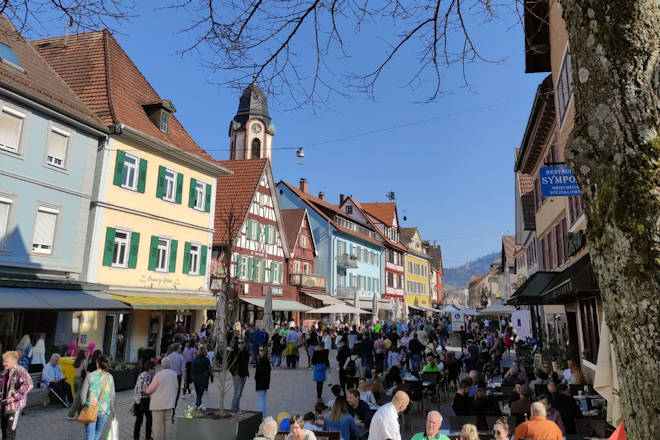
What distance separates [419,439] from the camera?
5.66 m

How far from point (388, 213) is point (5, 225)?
5270 cm

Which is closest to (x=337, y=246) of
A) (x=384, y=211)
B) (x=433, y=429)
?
(x=384, y=211)

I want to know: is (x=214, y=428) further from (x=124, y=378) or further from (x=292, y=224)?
(x=292, y=224)

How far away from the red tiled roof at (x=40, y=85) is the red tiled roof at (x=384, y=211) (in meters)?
46.4


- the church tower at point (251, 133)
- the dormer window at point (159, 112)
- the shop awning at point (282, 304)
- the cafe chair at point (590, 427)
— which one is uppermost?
the church tower at point (251, 133)

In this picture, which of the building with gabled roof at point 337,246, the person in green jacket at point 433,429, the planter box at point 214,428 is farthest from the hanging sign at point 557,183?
the building with gabled roof at point 337,246

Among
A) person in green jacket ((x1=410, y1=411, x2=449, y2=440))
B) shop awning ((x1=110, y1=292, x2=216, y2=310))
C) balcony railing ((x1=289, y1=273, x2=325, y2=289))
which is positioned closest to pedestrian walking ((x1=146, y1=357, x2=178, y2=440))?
person in green jacket ((x1=410, y1=411, x2=449, y2=440))

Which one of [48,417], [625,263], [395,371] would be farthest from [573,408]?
[48,417]

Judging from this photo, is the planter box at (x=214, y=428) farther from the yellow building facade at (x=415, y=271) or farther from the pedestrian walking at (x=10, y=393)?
the yellow building facade at (x=415, y=271)

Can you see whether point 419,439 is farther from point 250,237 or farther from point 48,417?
point 250,237

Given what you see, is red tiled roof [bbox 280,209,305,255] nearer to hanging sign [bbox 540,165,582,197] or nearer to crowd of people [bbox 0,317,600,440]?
crowd of people [bbox 0,317,600,440]

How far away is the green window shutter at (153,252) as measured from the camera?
70.6ft

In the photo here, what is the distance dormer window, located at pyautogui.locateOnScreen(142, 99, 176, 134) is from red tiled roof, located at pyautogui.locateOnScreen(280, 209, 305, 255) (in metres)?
16.4

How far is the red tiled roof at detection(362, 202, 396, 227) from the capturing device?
210 feet
